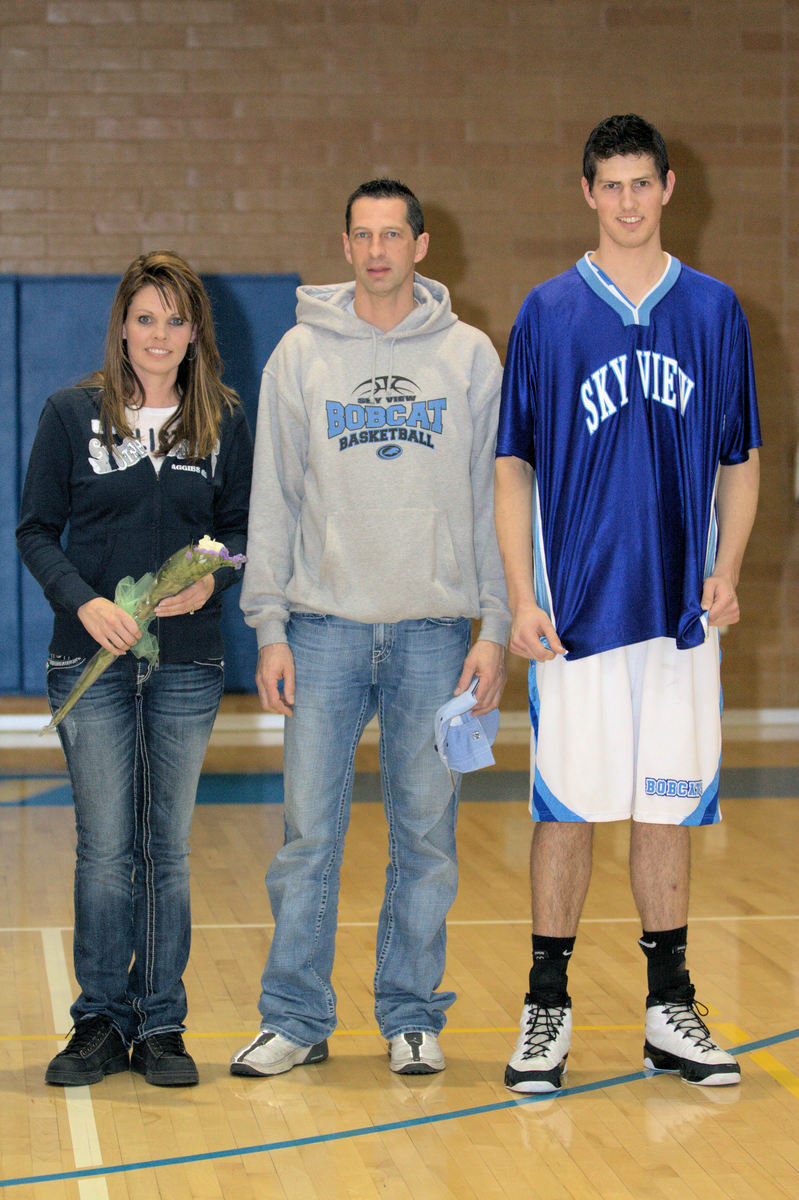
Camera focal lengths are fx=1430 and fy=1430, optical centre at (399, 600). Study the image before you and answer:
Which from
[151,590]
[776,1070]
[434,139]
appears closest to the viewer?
[151,590]

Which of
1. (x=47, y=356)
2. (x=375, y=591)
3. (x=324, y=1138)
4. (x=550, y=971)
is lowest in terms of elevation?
(x=324, y=1138)

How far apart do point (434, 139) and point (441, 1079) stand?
6015mm

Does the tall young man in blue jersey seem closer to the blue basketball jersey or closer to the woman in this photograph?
the blue basketball jersey

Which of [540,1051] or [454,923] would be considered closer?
[540,1051]

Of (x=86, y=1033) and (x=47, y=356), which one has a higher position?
(x=47, y=356)

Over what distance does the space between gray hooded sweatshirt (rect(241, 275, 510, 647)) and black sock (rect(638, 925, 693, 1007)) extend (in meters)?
0.64

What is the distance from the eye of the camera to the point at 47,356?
747 cm

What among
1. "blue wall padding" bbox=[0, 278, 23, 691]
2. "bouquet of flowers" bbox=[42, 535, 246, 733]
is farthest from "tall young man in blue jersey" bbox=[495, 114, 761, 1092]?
"blue wall padding" bbox=[0, 278, 23, 691]

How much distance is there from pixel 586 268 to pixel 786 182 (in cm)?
576

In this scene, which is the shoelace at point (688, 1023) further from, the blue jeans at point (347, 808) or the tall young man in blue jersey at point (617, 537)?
the blue jeans at point (347, 808)

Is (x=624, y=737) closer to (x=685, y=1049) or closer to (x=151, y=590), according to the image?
(x=685, y=1049)

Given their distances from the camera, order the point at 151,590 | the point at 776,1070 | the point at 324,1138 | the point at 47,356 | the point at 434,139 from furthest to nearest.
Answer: the point at 434,139 → the point at 47,356 → the point at 776,1070 → the point at 151,590 → the point at 324,1138

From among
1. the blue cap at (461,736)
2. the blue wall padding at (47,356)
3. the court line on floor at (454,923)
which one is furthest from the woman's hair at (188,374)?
the blue wall padding at (47,356)

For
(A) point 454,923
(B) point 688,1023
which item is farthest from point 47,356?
(B) point 688,1023
